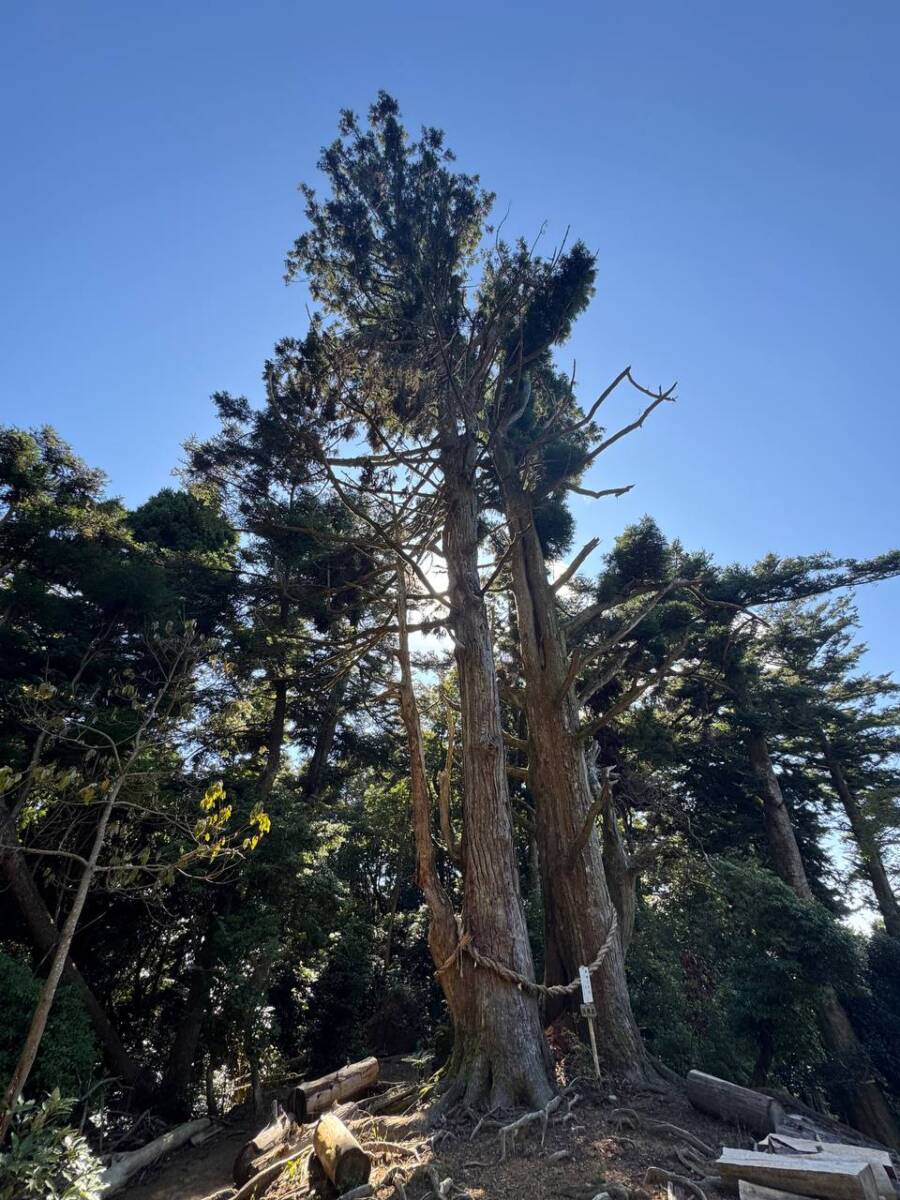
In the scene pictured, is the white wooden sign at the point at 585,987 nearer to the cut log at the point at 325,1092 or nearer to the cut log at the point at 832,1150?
the cut log at the point at 832,1150

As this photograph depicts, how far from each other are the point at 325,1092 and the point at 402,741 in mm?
8228

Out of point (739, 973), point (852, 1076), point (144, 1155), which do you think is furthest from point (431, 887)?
point (852, 1076)

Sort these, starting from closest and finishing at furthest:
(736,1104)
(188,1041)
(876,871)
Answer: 1. (736,1104)
2. (188,1041)
3. (876,871)

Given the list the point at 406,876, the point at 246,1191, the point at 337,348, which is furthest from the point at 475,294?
the point at 406,876

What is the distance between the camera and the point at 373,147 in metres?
8.86

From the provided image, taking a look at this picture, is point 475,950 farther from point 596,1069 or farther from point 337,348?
point 337,348

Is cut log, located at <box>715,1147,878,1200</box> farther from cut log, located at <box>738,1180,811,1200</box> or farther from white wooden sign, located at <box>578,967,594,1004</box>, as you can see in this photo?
white wooden sign, located at <box>578,967,594,1004</box>

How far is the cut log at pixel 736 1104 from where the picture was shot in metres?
4.26

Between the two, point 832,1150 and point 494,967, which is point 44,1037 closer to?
point 494,967

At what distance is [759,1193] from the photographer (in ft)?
9.61

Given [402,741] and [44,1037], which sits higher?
[402,741]

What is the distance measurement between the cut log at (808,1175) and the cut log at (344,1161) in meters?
2.14

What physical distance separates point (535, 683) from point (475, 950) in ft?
12.0

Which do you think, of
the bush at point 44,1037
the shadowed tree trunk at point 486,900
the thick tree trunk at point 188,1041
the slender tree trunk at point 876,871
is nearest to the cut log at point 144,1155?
the thick tree trunk at point 188,1041
